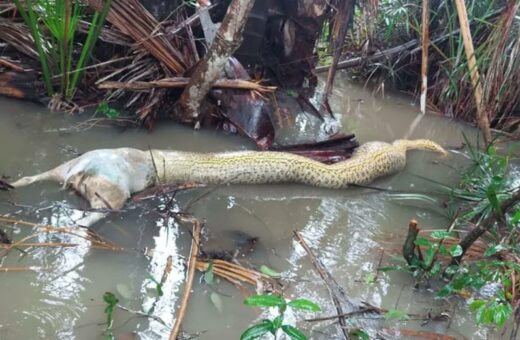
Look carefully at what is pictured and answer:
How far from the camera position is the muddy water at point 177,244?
253cm

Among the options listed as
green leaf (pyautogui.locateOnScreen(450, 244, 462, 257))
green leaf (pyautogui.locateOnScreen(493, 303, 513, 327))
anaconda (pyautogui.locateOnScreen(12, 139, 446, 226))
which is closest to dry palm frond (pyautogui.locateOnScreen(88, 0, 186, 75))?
anaconda (pyautogui.locateOnScreen(12, 139, 446, 226))

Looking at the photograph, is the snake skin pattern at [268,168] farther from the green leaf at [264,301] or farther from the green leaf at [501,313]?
the green leaf at [501,313]

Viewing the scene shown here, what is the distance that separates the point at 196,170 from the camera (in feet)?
13.0

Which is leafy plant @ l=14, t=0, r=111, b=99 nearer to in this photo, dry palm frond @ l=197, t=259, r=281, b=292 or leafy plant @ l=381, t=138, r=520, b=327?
dry palm frond @ l=197, t=259, r=281, b=292

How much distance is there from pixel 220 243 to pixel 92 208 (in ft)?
2.51

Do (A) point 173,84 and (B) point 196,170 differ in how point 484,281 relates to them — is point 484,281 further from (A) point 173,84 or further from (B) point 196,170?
(A) point 173,84

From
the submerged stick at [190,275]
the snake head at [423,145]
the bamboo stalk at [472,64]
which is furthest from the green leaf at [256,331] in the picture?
the snake head at [423,145]

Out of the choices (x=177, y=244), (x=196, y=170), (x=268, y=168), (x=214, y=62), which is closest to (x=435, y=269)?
(x=177, y=244)

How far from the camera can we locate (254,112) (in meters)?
4.79

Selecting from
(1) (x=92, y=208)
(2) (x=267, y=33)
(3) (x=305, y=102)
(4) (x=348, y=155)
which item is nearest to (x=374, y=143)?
(4) (x=348, y=155)

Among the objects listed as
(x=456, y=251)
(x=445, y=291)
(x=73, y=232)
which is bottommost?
(x=73, y=232)

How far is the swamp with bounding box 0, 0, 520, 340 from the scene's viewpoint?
8.79 ft

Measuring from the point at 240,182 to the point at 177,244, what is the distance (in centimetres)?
106

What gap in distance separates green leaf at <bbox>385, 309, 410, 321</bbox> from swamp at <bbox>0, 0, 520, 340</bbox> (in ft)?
0.04
